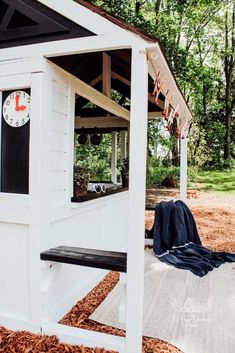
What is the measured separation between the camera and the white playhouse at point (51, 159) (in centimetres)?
222

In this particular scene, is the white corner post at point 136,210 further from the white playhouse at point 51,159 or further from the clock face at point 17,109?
the clock face at point 17,109

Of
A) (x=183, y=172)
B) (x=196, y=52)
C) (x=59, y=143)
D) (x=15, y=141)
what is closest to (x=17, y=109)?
(x=15, y=141)

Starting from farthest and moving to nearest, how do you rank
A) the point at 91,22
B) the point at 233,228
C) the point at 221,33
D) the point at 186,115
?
1. the point at 221,33
2. the point at 233,228
3. the point at 186,115
4. the point at 91,22

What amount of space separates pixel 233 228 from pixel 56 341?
5634 mm

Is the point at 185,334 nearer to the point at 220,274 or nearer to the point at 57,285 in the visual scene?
the point at 57,285

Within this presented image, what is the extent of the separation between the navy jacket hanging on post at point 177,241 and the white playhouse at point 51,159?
192 centimetres

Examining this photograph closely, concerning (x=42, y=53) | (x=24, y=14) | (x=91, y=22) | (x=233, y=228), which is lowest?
(x=233, y=228)

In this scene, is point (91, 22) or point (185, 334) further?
point (185, 334)

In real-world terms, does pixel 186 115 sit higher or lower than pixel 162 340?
higher

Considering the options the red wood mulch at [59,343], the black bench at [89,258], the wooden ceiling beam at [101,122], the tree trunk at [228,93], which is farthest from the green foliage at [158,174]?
the black bench at [89,258]

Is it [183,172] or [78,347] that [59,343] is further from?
[183,172]

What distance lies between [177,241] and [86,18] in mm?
3331

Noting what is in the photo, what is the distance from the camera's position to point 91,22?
7.48 ft

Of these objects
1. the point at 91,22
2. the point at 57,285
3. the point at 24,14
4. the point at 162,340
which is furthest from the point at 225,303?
the point at 24,14
